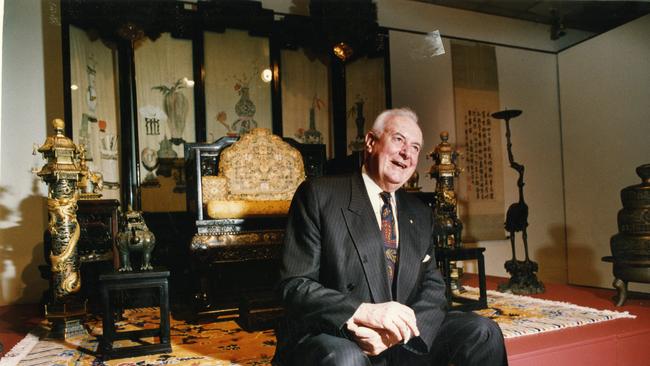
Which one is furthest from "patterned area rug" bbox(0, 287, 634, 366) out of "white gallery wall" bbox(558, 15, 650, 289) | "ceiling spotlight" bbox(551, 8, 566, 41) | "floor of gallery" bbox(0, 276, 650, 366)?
"ceiling spotlight" bbox(551, 8, 566, 41)

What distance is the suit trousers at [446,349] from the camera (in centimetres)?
157

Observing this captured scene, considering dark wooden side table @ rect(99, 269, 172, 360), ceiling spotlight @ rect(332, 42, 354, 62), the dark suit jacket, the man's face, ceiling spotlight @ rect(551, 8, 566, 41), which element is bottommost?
dark wooden side table @ rect(99, 269, 172, 360)

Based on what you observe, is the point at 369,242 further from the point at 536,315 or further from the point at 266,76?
the point at 266,76

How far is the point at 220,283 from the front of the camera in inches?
173

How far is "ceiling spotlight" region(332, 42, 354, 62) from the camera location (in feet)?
19.7

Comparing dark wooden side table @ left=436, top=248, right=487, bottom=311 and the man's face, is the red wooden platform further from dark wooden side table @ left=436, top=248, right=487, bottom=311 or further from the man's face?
the man's face

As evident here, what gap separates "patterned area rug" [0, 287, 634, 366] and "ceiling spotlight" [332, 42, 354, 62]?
3.66m

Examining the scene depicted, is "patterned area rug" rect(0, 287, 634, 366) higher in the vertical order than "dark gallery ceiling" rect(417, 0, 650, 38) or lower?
lower

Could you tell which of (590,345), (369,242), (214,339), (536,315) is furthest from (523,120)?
(369,242)

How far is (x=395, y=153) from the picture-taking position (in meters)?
2.02

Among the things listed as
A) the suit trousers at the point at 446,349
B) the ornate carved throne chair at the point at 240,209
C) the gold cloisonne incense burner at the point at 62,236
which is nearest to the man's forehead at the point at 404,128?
the suit trousers at the point at 446,349

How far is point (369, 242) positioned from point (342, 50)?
463 centimetres

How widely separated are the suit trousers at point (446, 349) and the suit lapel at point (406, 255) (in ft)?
0.69

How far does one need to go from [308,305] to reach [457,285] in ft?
10.4
